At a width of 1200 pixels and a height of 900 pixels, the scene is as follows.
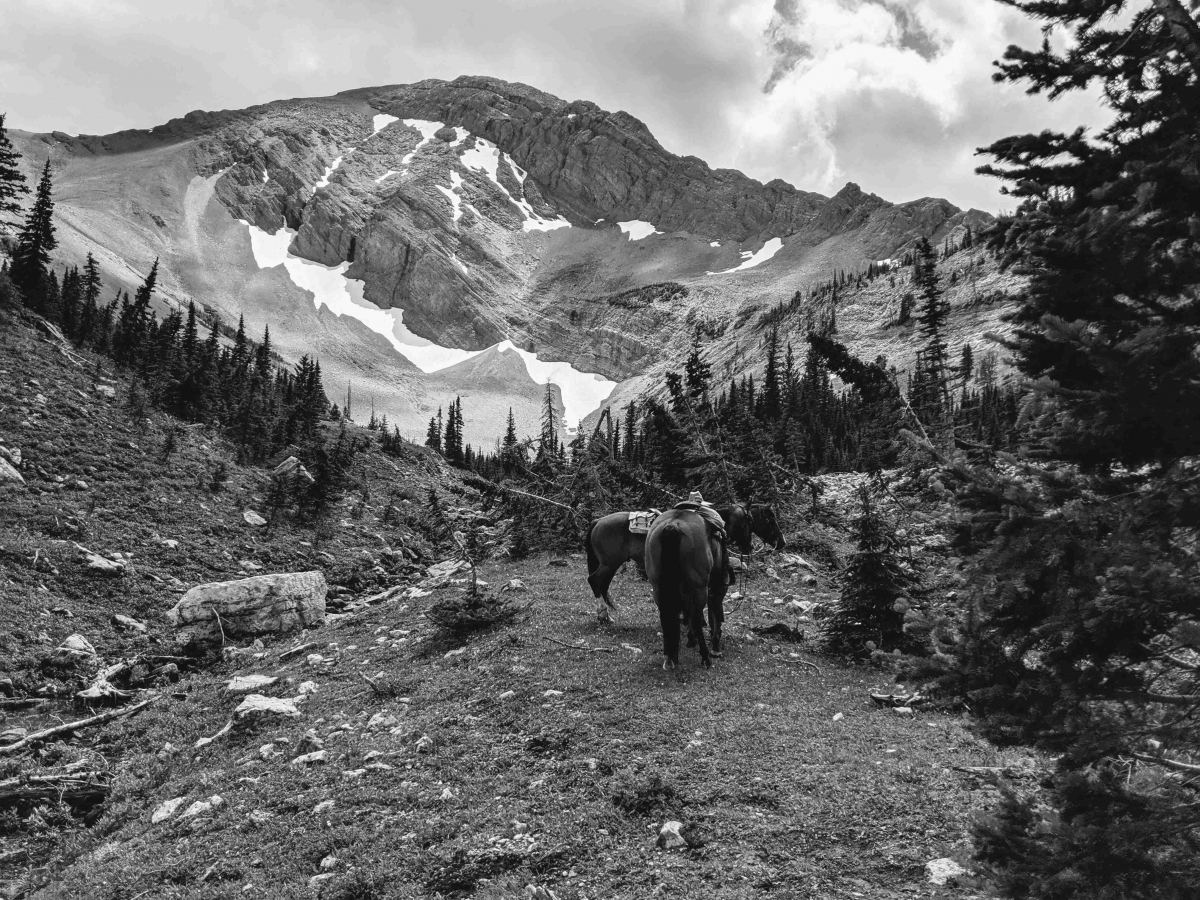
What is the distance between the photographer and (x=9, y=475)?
841 inches

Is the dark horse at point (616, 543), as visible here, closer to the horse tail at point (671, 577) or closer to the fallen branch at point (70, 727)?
the horse tail at point (671, 577)

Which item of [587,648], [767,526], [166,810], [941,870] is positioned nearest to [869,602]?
[767,526]

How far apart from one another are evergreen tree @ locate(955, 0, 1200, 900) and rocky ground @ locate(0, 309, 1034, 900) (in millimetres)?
713

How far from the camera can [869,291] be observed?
163 m

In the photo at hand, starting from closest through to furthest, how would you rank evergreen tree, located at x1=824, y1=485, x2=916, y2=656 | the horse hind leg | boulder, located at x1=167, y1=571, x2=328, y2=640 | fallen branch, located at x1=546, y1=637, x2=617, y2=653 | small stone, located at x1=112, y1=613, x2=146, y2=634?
the horse hind leg, evergreen tree, located at x1=824, y1=485, x2=916, y2=656, fallen branch, located at x1=546, y1=637, x2=617, y2=653, boulder, located at x1=167, y1=571, x2=328, y2=640, small stone, located at x1=112, y1=613, x2=146, y2=634

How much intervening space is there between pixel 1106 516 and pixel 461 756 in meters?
7.76

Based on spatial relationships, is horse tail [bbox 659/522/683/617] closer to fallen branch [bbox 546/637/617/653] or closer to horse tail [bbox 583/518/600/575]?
fallen branch [bbox 546/637/617/653]

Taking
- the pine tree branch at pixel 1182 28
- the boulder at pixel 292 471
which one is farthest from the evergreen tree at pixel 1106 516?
the boulder at pixel 292 471

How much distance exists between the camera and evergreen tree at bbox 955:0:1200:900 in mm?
2746

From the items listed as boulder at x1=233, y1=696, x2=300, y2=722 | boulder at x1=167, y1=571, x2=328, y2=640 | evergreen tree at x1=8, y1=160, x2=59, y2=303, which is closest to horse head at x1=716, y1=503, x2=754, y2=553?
boulder at x1=233, y1=696, x2=300, y2=722

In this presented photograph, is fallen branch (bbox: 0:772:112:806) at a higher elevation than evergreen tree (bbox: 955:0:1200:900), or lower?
lower

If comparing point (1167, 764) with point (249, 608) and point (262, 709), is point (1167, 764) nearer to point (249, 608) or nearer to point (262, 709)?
point (262, 709)

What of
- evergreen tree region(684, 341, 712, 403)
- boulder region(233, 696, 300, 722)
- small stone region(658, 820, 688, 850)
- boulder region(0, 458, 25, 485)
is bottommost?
boulder region(233, 696, 300, 722)

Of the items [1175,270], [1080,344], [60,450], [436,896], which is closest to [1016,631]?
[1080,344]
